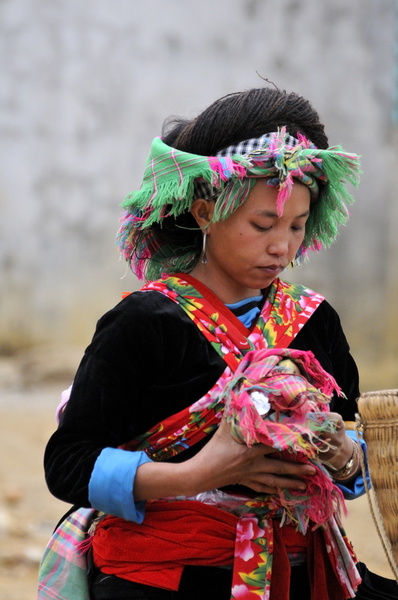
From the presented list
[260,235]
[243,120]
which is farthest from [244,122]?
[260,235]

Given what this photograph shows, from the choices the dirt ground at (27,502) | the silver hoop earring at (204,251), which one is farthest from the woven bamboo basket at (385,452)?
the dirt ground at (27,502)

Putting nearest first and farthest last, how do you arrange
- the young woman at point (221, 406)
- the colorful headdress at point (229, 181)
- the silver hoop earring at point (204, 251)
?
the young woman at point (221, 406), the colorful headdress at point (229, 181), the silver hoop earring at point (204, 251)

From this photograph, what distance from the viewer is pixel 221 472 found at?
210cm

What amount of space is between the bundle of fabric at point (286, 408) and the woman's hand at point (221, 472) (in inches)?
1.1

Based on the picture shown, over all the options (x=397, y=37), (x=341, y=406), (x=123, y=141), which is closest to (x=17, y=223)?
(x=123, y=141)

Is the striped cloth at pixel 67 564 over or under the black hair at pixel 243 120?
under

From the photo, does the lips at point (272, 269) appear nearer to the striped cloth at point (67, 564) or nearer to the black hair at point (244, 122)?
the black hair at point (244, 122)

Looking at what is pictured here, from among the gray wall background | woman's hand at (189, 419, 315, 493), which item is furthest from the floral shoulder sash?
the gray wall background

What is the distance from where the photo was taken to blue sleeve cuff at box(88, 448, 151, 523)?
2133 millimetres

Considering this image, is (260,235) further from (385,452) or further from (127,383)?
(385,452)

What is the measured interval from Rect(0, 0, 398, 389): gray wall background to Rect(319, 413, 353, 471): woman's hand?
24.3ft

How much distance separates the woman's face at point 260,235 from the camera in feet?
7.63

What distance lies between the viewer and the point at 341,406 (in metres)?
2.58

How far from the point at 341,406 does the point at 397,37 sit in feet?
25.6
